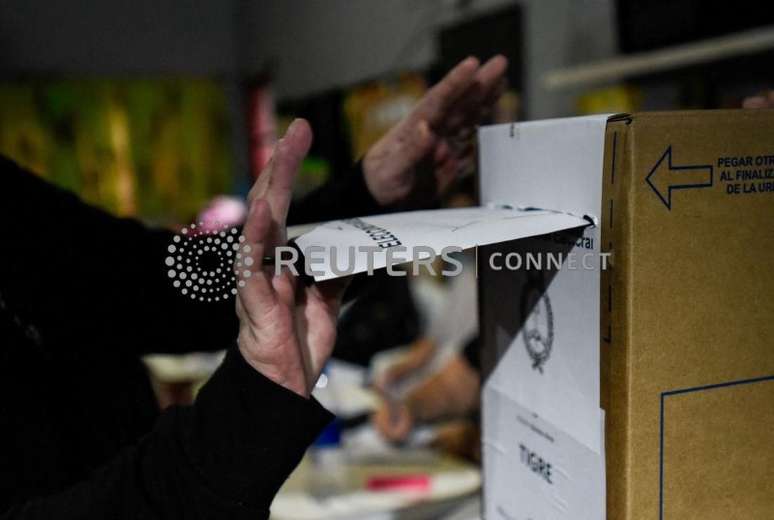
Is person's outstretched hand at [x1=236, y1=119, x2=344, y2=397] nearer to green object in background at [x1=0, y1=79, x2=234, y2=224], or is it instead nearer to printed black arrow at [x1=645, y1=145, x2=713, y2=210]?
printed black arrow at [x1=645, y1=145, x2=713, y2=210]

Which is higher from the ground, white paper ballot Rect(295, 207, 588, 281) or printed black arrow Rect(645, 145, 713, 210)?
printed black arrow Rect(645, 145, 713, 210)

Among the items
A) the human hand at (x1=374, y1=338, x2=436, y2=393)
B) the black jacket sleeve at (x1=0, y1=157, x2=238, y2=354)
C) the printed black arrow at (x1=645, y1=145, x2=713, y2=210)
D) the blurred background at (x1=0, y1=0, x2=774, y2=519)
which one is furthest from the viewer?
the human hand at (x1=374, y1=338, x2=436, y2=393)

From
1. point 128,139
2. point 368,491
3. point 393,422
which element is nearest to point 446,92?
point 368,491

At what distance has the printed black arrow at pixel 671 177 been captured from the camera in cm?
47

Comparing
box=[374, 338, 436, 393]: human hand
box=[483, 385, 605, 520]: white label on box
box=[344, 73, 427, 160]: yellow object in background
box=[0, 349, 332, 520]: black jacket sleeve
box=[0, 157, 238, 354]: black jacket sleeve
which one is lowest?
box=[374, 338, 436, 393]: human hand

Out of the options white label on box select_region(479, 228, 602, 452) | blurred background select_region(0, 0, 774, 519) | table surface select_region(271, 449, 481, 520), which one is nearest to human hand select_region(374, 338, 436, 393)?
blurred background select_region(0, 0, 774, 519)

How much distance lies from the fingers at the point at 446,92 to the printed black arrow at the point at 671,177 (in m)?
0.34

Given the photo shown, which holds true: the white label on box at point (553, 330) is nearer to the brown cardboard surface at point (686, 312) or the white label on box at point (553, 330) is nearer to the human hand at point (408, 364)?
the brown cardboard surface at point (686, 312)

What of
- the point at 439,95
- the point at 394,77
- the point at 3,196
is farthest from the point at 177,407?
the point at 394,77

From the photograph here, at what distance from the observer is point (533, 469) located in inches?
24.3

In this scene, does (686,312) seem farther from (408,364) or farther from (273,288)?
(408,364)

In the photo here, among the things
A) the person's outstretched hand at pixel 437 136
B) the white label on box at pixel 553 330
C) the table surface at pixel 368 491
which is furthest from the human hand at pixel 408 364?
the white label on box at pixel 553 330

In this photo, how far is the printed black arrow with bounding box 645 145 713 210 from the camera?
18.5 inches

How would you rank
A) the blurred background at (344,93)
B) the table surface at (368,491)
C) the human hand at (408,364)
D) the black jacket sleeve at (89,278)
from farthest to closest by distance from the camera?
the human hand at (408,364), the blurred background at (344,93), the table surface at (368,491), the black jacket sleeve at (89,278)
